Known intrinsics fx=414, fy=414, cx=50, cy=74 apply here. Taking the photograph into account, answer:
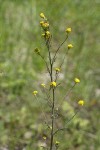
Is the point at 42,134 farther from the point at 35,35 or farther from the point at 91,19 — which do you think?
the point at 91,19

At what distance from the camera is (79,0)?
227 inches

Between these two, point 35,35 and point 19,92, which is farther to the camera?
point 35,35

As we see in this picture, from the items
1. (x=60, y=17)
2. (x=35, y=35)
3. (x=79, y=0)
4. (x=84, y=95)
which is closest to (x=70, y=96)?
(x=84, y=95)

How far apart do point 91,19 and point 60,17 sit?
18.6 inches

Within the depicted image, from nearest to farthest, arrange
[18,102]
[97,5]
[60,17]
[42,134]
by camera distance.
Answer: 1. [42,134]
2. [18,102]
3. [60,17]
4. [97,5]

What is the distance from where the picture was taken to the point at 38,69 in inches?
186

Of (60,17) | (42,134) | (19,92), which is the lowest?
(42,134)

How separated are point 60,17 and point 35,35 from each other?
55cm

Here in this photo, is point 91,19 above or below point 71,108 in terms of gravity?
above

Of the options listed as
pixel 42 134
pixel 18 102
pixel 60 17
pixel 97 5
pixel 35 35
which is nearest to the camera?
pixel 42 134

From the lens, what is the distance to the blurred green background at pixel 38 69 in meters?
3.92

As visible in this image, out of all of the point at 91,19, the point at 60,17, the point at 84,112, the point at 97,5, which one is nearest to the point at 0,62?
the point at 84,112

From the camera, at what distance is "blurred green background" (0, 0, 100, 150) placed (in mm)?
3918

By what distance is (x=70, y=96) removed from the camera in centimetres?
461
